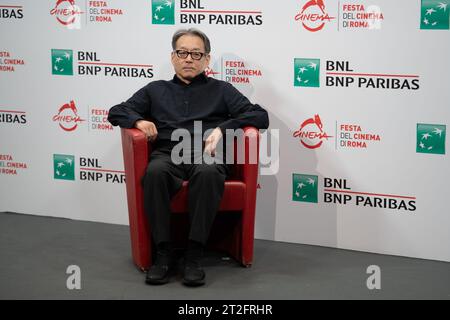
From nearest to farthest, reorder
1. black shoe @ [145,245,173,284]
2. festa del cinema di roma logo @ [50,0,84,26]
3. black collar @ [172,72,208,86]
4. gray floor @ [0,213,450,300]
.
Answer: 1. gray floor @ [0,213,450,300]
2. black shoe @ [145,245,173,284]
3. black collar @ [172,72,208,86]
4. festa del cinema di roma logo @ [50,0,84,26]

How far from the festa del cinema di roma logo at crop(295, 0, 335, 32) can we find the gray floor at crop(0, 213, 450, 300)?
121 centimetres

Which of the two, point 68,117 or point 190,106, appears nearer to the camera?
point 190,106

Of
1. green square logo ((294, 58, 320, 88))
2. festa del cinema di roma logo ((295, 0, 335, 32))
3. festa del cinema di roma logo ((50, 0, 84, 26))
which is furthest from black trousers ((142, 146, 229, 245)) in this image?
festa del cinema di roma logo ((50, 0, 84, 26))

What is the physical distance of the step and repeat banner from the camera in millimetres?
3807

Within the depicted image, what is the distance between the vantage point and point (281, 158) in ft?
13.7

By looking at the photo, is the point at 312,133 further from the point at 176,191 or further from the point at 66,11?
the point at 66,11

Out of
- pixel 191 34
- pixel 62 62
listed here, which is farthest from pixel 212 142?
pixel 62 62

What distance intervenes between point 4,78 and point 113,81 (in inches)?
30.7

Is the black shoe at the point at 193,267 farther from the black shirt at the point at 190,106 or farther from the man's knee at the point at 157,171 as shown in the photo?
the black shirt at the point at 190,106

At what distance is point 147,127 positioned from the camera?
11.9 ft

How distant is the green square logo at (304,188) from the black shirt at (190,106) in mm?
487

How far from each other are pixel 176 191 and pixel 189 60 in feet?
2.34

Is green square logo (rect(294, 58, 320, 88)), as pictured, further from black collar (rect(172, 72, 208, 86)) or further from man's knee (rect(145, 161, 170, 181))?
man's knee (rect(145, 161, 170, 181))

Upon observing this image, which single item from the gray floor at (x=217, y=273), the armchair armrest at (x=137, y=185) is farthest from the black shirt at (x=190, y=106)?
the gray floor at (x=217, y=273)
